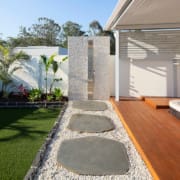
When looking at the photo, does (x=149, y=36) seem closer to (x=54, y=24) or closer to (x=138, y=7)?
→ (x=138, y=7)

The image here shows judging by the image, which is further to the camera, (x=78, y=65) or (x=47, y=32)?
(x=47, y=32)

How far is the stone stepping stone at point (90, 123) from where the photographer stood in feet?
19.7

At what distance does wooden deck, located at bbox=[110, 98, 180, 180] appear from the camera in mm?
3520

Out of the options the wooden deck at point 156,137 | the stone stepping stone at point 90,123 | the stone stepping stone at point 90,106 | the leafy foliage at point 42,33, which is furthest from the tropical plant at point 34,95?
the leafy foliage at point 42,33

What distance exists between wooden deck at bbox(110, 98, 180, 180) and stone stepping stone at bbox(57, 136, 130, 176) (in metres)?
0.42

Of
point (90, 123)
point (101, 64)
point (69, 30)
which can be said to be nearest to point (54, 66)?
point (101, 64)

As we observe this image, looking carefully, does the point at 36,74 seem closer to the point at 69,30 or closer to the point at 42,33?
the point at 42,33

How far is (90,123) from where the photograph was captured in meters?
6.58

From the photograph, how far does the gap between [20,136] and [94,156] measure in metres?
2.42

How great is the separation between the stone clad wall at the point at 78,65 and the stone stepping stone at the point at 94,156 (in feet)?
18.3

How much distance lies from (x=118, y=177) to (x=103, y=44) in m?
7.96

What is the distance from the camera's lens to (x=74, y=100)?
10.6 meters

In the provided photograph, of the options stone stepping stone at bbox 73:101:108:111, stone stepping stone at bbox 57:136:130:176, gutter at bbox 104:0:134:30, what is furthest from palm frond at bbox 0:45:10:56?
stone stepping stone at bbox 57:136:130:176

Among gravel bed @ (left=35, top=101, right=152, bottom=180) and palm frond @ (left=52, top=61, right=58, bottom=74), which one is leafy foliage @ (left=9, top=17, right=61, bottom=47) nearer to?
palm frond @ (left=52, top=61, right=58, bottom=74)
